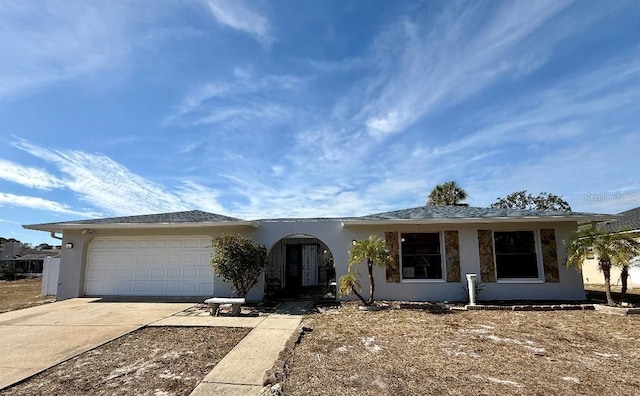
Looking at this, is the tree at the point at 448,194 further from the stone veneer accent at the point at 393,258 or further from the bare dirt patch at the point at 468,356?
the bare dirt patch at the point at 468,356

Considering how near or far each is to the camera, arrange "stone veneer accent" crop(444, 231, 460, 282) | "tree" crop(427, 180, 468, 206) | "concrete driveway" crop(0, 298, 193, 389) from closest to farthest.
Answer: "concrete driveway" crop(0, 298, 193, 389) → "stone veneer accent" crop(444, 231, 460, 282) → "tree" crop(427, 180, 468, 206)

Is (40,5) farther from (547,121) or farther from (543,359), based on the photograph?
(547,121)

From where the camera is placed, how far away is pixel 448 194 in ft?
88.1

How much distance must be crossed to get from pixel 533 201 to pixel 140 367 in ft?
122

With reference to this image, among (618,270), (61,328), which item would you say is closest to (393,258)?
(61,328)

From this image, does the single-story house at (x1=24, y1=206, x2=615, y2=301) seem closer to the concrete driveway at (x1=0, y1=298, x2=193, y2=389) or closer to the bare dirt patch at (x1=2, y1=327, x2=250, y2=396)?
the concrete driveway at (x1=0, y1=298, x2=193, y2=389)

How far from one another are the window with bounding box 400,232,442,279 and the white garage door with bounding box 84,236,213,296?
273 inches

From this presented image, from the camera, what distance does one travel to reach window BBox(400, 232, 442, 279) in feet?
37.0

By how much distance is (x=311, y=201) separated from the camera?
70.3ft

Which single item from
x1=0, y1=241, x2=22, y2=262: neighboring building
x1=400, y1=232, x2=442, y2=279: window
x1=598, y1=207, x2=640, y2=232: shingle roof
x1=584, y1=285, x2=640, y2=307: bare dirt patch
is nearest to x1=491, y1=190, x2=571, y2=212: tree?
x1=598, y1=207, x2=640, y2=232: shingle roof

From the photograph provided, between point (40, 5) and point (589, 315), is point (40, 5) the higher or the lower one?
the higher one

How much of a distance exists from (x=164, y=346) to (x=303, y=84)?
8.38 meters

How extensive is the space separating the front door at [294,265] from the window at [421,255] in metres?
7.19

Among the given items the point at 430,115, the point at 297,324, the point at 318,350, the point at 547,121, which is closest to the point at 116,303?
the point at 297,324
